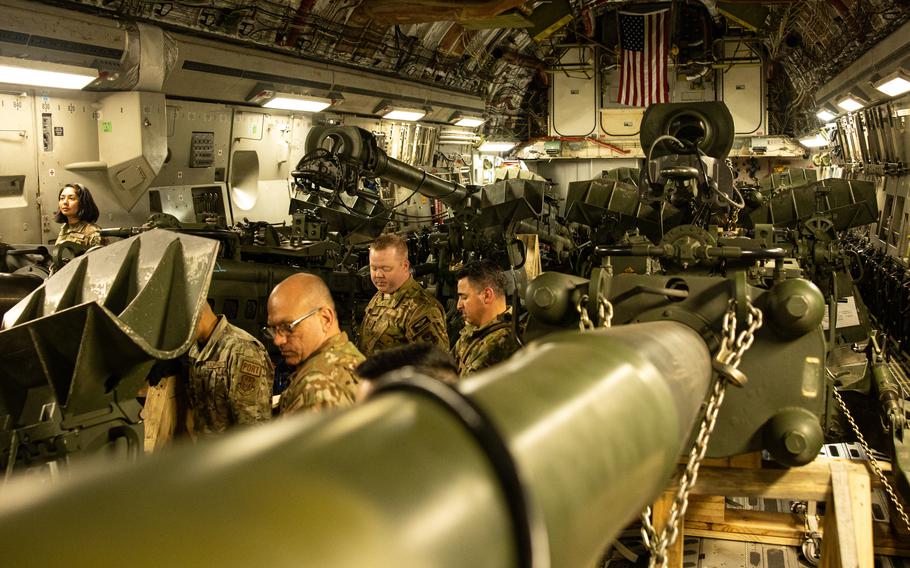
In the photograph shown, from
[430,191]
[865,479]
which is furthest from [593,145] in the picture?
[865,479]

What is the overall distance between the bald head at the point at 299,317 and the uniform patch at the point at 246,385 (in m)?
0.28

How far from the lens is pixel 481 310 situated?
194 inches

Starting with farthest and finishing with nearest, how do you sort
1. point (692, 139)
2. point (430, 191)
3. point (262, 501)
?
point (430, 191)
point (692, 139)
point (262, 501)

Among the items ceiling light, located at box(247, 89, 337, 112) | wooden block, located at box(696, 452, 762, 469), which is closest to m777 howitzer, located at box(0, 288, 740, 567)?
wooden block, located at box(696, 452, 762, 469)

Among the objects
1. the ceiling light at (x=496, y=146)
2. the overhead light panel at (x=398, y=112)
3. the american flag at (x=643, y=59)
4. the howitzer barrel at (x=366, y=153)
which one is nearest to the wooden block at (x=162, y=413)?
the howitzer barrel at (x=366, y=153)

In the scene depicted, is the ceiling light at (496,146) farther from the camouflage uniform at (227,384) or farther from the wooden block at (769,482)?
the wooden block at (769,482)

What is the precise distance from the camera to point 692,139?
265 inches

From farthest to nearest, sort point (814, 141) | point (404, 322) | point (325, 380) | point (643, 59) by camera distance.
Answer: point (814, 141) → point (643, 59) → point (404, 322) → point (325, 380)

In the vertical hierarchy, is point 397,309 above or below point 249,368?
above

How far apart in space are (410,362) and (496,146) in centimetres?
2166

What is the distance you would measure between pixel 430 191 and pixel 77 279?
810cm

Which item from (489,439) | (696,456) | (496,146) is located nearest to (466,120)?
(496,146)

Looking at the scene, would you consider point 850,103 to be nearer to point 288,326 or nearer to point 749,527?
point 749,527

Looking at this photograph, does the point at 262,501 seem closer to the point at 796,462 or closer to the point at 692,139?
the point at 796,462
